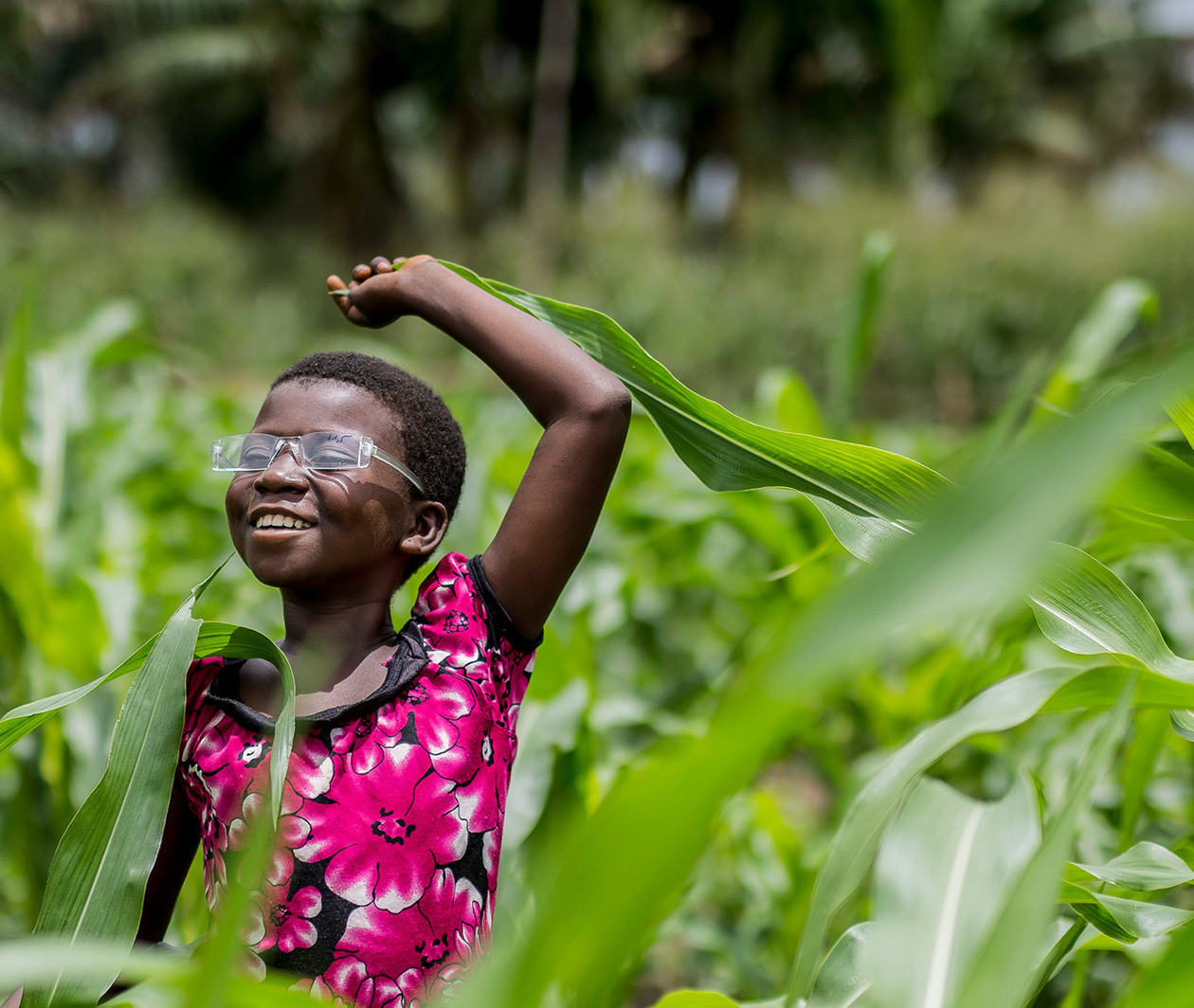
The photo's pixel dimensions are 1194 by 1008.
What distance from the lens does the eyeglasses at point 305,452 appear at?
583 mm

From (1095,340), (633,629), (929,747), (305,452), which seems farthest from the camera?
(633,629)

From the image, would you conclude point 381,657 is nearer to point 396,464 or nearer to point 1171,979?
point 396,464

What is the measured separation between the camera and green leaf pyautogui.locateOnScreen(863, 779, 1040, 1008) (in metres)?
0.53

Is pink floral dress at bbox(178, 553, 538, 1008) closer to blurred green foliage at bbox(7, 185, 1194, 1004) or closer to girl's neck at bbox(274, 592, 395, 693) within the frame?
girl's neck at bbox(274, 592, 395, 693)

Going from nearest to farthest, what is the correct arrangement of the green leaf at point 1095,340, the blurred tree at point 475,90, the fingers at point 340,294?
1. the fingers at point 340,294
2. the green leaf at point 1095,340
3. the blurred tree at point 475,90

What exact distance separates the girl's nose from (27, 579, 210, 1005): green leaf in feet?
0.29

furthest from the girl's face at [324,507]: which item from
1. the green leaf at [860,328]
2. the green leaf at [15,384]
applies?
the green leaf at [860,328]

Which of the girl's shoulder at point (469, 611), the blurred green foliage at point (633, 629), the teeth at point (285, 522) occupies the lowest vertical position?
the blurred green foliage at point (633, 629)

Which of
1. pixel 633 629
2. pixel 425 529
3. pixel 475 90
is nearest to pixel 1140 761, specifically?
pixel 425 529

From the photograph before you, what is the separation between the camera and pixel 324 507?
1.89 feet

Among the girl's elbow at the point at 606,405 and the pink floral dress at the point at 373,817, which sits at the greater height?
the girl's elbow at the point at 606,405

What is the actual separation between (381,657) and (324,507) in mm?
98

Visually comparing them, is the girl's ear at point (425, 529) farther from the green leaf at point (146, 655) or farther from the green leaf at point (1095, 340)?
the green leaf at point (1095, 340)

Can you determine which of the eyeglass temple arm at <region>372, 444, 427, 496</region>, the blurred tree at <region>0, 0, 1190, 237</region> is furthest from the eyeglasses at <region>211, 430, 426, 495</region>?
the blurred tree at <region>0, 0, 1190, 237</region>
